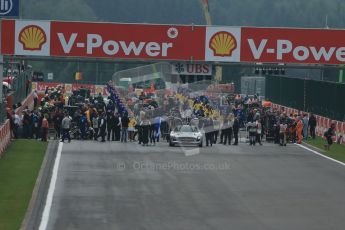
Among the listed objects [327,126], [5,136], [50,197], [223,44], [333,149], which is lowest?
[50,197]

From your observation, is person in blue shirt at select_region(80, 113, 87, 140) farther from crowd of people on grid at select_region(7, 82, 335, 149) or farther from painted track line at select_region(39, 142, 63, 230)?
painted track line at select_region(39, 142, 63, 230)

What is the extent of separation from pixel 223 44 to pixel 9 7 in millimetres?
7979

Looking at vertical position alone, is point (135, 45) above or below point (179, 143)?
above

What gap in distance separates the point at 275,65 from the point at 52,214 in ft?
59.7

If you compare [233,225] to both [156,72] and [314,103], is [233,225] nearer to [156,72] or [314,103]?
[314,103]

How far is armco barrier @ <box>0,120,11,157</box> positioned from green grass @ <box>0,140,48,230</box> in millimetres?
233

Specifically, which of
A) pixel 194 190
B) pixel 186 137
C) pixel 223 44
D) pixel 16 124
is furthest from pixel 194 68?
pixel 194 190

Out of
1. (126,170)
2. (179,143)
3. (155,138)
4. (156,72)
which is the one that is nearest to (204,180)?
(126,170)

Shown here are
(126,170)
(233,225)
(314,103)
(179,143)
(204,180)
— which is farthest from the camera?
(314,103)

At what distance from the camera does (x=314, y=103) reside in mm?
56562

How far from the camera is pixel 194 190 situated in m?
27.3

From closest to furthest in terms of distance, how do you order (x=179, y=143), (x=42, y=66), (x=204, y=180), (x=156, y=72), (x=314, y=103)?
1. (x=204, y=180)
2. (x=179, y=143)
3. (x=314, y=103)
4. (x=156, y=72)
5. (x=42, y=66)

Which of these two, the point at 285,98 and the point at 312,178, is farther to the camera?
the point at 285,98

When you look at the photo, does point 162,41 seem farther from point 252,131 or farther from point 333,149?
point 333,149
